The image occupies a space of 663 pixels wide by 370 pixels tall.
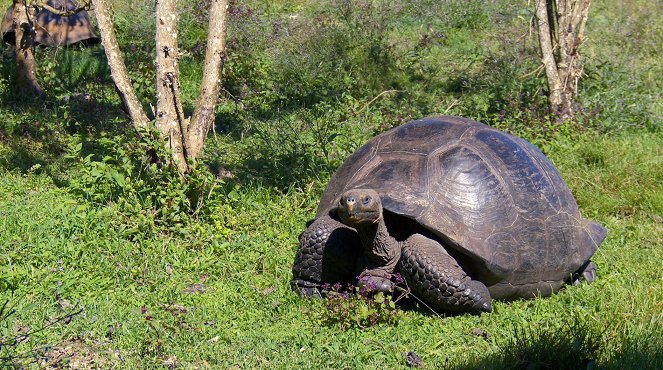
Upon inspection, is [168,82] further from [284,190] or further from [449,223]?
[449,223]

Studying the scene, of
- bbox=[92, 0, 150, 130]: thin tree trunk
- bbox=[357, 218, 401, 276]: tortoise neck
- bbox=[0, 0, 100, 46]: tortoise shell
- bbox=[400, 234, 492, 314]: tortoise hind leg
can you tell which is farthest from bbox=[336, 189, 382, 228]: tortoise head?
bbox=[0, 0, 100, 46]: tortoise shell

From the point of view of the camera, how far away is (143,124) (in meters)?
6.11

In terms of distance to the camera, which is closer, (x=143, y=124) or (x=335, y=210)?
(x=335, y=210)

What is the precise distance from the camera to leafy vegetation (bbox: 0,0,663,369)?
432 cm

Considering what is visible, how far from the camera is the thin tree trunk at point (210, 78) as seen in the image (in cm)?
621

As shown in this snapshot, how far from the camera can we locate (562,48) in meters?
8.58

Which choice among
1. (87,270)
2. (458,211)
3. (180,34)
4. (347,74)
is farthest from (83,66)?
(458,211)

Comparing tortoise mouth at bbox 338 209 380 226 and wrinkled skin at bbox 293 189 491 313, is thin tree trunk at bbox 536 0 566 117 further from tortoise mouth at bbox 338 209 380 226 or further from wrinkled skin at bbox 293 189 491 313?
tortoise mouth at bbox 338 209 380 226

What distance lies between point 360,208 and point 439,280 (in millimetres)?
603

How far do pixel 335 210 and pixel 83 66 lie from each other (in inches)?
212

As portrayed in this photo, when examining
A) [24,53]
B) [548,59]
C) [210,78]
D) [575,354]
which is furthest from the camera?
[24,53]

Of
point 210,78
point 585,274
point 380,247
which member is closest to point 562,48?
point 585,274

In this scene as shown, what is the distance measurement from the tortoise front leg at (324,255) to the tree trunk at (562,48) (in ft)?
12.9

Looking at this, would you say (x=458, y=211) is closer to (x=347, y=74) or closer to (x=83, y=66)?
(x=347, y=74)
